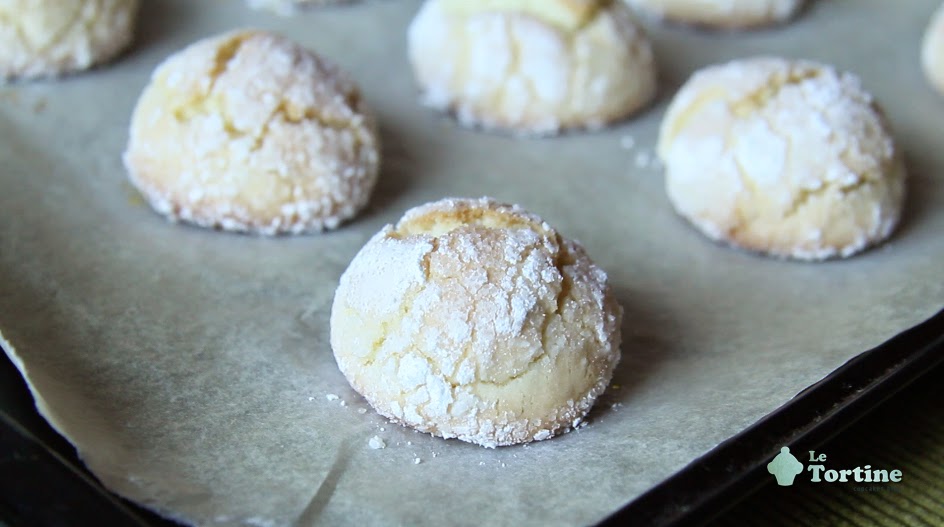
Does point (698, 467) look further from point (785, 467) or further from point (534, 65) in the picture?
point (534, 65)

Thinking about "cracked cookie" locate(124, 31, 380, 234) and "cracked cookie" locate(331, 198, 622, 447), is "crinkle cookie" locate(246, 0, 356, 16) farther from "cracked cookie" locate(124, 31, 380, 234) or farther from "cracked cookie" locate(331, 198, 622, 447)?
"cracked cookie" locate(331, 198, 622, 447)

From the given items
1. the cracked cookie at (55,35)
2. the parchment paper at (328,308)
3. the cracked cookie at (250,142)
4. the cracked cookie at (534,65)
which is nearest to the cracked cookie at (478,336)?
the parchment paper at (328,308)

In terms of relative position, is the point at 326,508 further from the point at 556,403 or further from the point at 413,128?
the point at 413,128

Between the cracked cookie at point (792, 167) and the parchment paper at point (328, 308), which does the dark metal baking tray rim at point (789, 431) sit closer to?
the parchment paper at point (328, 308)

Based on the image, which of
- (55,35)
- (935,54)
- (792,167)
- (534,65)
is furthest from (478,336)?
(935,54)

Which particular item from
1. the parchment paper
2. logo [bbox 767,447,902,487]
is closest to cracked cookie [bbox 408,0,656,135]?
the parchment paper

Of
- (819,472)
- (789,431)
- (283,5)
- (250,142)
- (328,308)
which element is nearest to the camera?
(789,431)

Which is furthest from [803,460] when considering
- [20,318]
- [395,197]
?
[20,318]
